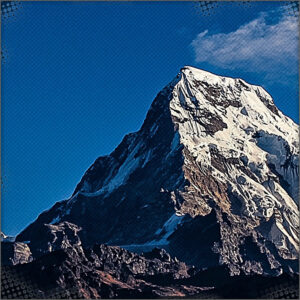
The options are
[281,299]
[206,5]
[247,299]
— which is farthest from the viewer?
[247,299]

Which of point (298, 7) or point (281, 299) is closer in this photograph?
point (298, 7)

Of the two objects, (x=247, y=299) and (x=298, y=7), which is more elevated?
(x=298, y=7)

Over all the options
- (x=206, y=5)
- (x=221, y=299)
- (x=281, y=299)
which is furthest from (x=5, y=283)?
(x=206, y=5)

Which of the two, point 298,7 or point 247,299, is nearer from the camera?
point 298,7

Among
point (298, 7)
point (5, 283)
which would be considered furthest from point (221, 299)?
point (298, 7)

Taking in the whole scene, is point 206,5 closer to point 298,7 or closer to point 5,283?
point 298,7

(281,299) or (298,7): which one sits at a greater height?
(298,7)

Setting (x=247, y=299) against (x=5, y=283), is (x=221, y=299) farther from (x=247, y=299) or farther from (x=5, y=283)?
(x=5, y=283)

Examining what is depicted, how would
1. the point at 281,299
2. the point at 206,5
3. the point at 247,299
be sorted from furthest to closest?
the point at 247,299 → the point at 281,299 → the point at 206,5

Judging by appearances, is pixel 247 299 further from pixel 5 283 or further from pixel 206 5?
pixel 206 5
